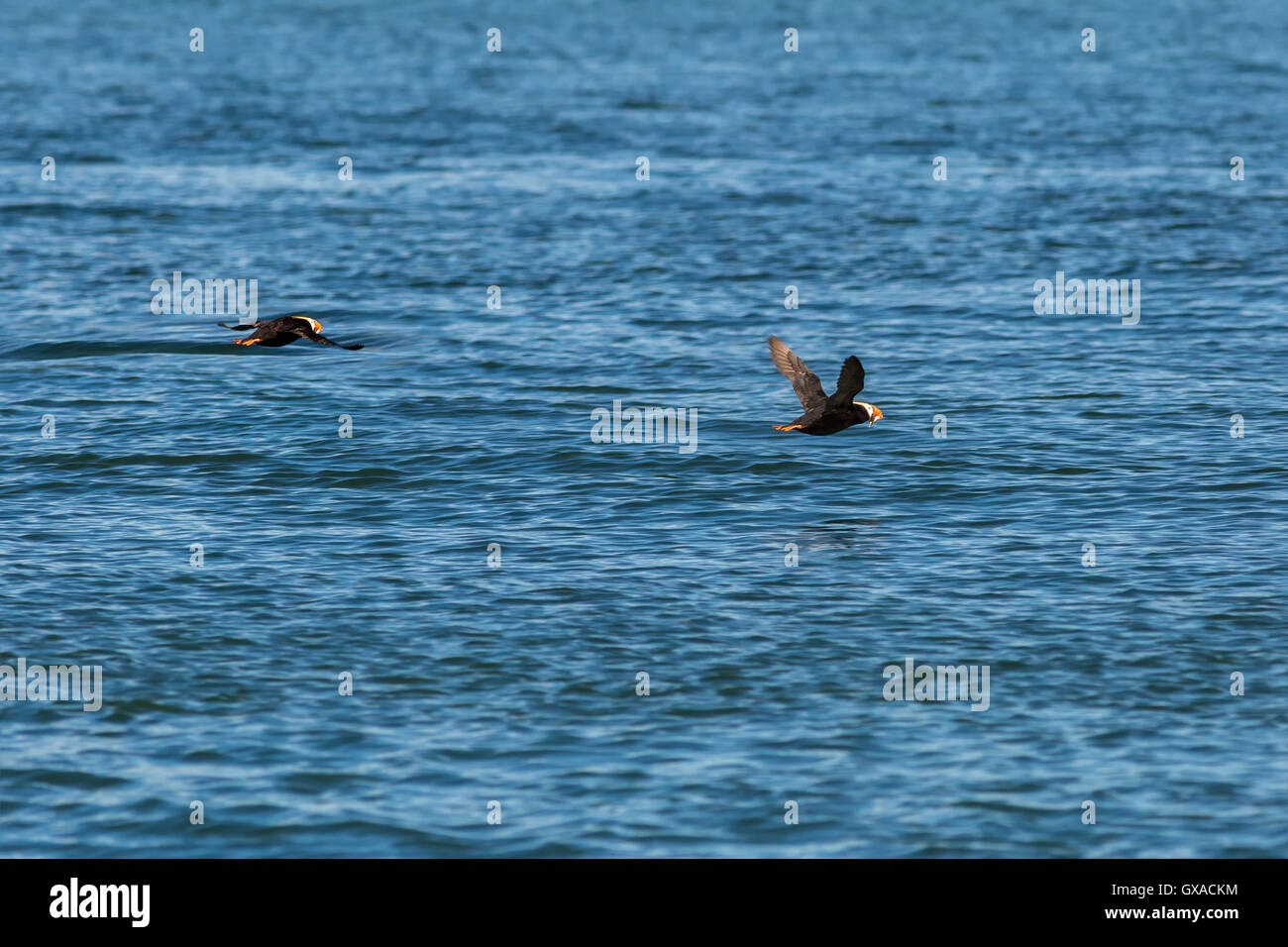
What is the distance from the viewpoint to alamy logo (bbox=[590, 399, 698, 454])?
3362cm

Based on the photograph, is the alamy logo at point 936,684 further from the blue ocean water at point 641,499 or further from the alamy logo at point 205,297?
the alamy logo at point 205,297

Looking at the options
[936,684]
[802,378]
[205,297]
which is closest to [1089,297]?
[802,378]

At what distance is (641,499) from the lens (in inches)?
1190

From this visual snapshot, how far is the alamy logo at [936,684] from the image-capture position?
21.7 meters

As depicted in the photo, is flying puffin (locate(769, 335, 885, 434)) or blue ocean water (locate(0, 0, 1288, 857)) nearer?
blue ocean water (locate(0, 0, 1288, 857))

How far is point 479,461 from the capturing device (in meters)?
32.4

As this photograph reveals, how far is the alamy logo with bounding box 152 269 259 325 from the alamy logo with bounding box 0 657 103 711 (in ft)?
69.0

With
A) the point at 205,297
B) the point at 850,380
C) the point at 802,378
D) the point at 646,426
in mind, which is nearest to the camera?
the point at 850,380

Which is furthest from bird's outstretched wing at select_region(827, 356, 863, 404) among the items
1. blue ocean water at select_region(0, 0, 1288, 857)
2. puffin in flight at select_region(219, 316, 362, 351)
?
puffin in flight at select_region(219, 316, 362, 351)
